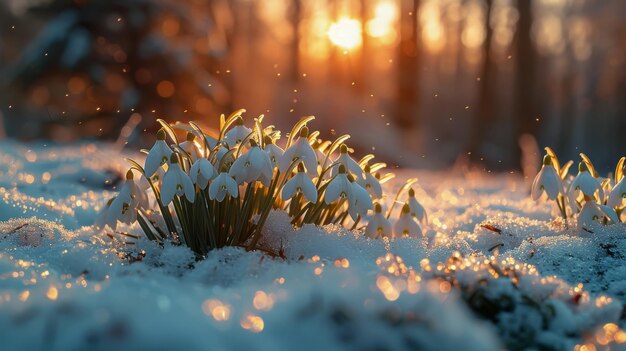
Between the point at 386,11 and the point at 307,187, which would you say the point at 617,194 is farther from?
the point at 386,11

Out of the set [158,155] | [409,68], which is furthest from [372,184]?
[409,68]

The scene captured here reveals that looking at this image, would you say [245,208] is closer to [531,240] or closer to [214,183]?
[214,183]

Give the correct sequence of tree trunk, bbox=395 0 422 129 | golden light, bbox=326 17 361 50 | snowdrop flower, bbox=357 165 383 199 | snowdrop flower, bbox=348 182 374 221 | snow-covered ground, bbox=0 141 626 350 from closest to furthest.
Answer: snow-covered ground, bbox=0 141 626 350, snowdrop flower, bbox=348 182 374 221, snowdrop flower, bbox=357 165 383 199, tree trunk, bbox=395 0 422 129, golden light, bbox=326 17 361 50

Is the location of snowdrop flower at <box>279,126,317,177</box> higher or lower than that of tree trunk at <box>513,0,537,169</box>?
higher

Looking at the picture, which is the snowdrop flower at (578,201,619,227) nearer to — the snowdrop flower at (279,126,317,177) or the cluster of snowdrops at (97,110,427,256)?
the cluster of snowdrops at (97,110,427,256)

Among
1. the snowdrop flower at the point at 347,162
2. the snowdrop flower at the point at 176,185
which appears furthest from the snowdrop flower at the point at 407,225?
the snowdrop flower at the point at 176,185

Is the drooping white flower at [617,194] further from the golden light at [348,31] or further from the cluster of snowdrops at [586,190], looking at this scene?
the golden light at [348,31]

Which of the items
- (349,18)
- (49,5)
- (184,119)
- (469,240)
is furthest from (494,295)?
(349,18)

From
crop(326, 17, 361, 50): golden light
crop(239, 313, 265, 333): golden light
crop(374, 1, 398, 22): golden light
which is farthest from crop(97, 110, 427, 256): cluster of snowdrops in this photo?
crop(326, 17, 361, 50): golden light
